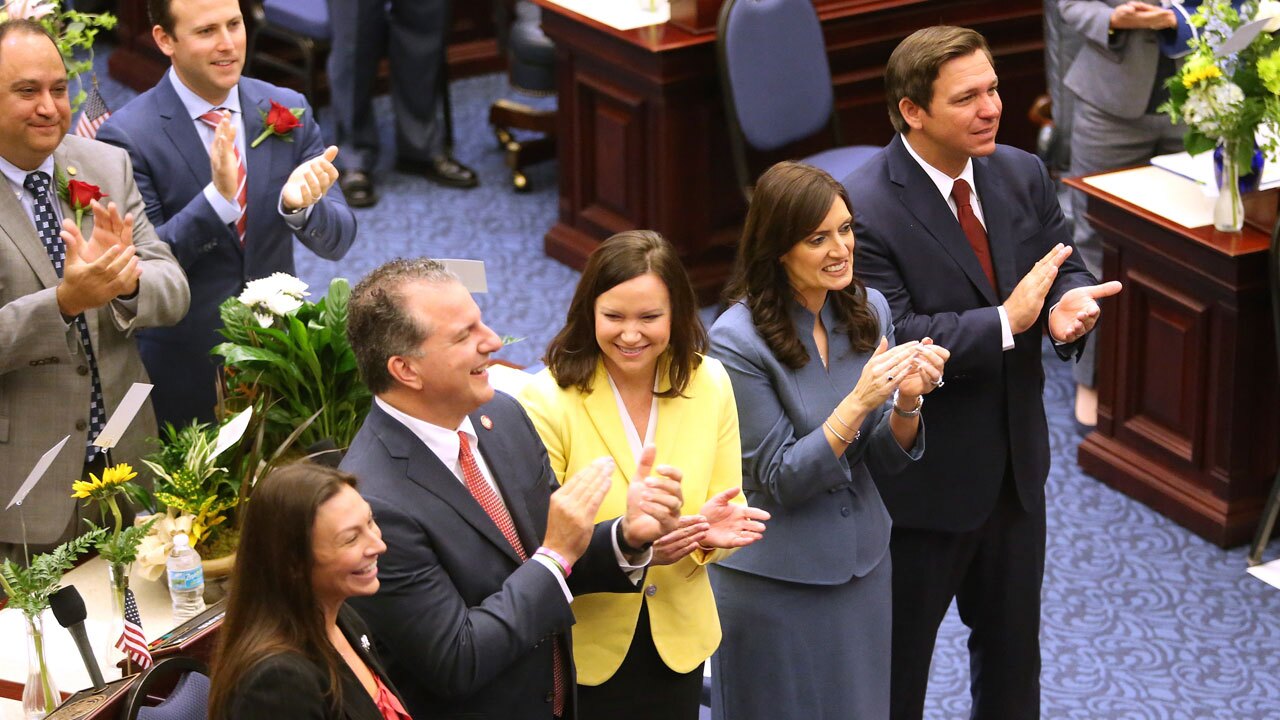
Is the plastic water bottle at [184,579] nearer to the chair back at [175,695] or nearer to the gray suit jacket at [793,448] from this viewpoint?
the chair back at [175,695]

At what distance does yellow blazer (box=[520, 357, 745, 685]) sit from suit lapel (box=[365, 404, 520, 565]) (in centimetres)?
35

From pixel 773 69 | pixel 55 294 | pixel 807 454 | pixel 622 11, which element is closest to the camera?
pixel 807 454

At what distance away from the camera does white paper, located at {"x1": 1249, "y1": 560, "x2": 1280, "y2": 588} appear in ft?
14.3

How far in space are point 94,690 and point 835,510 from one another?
1.35 meters

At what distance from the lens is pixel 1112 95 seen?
17.3 feet

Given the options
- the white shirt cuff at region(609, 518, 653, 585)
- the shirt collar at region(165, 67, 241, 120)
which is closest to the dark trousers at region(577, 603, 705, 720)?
the white shirt cuff at region(609, 518, 653, 585)

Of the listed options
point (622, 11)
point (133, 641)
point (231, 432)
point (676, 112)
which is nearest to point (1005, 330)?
point (231, 432)

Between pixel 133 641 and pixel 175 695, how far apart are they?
26 centimetres

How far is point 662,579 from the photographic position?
2.83 meters

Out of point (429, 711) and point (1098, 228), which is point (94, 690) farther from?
point (1098, 228)

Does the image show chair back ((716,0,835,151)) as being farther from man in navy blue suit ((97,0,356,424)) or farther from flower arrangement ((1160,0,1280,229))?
man in navy blue suit ((97,0,356,424))

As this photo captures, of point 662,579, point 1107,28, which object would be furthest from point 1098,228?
point 662,579

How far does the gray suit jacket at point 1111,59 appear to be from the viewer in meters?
5.18

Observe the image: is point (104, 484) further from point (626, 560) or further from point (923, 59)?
point (923, 59)
